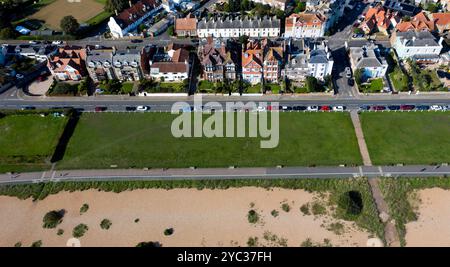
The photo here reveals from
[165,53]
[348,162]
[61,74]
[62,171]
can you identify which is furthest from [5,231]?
[348,162]

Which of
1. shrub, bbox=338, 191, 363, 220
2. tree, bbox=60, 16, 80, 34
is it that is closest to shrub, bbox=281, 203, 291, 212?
shrub, bbox=338, 191, 363, 220

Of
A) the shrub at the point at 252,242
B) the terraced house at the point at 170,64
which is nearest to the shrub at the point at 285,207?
the shrub at the point at 252,242

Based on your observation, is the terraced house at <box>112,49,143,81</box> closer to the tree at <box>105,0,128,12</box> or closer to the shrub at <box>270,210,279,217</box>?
the tree at <box>105,0,128,12</box>

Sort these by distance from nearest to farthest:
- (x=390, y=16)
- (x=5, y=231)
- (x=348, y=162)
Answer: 1. (x=5, y=231)
2. (x=348, y=162)
3. (x=390, y=16)

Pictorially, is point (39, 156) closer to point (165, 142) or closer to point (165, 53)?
point (165, 142)

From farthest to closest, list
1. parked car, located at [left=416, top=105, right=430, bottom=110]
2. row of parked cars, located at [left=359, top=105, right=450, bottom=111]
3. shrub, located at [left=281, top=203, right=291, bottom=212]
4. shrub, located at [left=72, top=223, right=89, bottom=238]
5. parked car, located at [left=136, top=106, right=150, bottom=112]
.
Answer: parked car, located at [left=136, top=106, right=150, bottom=112]
parked car, located at [left=416, top=105, right=430, bottom=110]
row of parked cars, located at [left=359, top=105, right=450, bottom=111]
shrub, located at [left=281, top=203, right=291, bottom=212]
shrub, located at [left=72, top=223, right=89, bottom=238]

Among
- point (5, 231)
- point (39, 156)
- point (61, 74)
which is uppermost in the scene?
point (61, 74)
